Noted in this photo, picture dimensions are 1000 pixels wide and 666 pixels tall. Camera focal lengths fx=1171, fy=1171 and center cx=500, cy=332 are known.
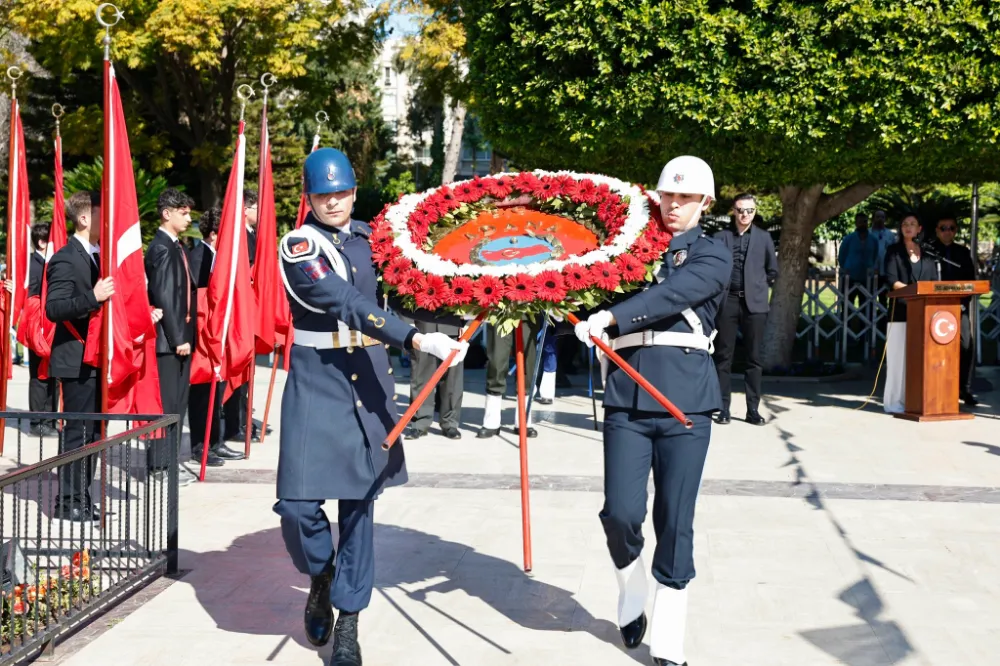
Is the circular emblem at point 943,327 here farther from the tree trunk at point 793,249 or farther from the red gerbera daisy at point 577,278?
the red gerbera daisy at point 577,278

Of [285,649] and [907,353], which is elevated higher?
[907,353]

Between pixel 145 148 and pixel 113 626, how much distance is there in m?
23.6

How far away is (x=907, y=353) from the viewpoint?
11.5 metres

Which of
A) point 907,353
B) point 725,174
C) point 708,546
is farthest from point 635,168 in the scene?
point 708,546

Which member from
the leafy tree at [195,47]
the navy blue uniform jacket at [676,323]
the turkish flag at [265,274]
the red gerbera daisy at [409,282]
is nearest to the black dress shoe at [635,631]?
the navy blue uniform jacket at [676,323]

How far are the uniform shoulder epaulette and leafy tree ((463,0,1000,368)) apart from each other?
23.9 ft

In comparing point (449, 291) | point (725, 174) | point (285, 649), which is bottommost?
point (285, 649)

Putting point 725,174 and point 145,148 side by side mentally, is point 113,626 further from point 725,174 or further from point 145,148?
point 145,148

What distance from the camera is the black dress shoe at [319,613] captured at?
4.93m

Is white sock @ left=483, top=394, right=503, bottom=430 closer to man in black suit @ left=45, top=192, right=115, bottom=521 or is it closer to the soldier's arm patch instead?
man in black suit @ left=45, top=192, right=115, bottom=521

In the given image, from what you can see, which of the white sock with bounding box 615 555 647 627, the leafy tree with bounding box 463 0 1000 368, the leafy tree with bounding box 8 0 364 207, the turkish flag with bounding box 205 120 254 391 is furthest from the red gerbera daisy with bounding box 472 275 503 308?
the leafy tree with bounding box 8 0 364 207

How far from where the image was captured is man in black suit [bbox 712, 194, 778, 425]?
10961 mm

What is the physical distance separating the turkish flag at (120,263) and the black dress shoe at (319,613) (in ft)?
8.78

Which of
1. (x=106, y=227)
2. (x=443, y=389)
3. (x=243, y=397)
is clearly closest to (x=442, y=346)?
(x=106, y=227)
